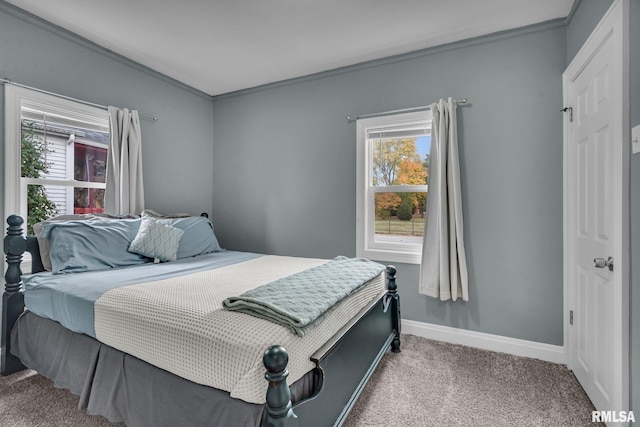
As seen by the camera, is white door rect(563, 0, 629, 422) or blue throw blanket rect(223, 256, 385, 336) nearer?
blue throw blanket rect(223, 256, 385, 336)

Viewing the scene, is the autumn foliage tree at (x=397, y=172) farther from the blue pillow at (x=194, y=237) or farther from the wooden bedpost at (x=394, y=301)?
the blue pillow at (x=194, y=237)

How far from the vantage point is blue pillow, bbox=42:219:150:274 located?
83.8 inches

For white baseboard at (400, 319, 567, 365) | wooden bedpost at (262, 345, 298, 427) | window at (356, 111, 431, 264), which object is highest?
window at (356, 111, 431, 264)

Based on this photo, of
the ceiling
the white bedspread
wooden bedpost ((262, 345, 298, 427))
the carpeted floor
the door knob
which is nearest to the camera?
wooden bedpost ((262, 345, 298, 427))

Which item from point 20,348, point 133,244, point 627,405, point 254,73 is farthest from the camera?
point 254,73

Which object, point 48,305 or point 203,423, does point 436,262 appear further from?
point 48,305

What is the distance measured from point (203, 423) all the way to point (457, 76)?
301 centimetres

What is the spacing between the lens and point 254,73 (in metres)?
3.39

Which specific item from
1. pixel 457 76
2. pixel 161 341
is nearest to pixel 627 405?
pixel 161 341

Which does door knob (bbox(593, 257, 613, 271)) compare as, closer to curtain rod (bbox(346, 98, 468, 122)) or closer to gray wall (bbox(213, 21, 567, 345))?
gray wall (bbox(213, 21, 567, 345))

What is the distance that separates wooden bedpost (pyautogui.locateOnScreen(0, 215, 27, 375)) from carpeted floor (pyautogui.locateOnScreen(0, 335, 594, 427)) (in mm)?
140

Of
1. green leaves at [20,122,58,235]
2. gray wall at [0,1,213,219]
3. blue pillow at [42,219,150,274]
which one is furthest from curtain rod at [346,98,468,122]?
green leaves at [20,122,58,235]

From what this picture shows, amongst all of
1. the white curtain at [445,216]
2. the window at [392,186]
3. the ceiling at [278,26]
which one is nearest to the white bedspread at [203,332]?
the white curtain at [445,216]

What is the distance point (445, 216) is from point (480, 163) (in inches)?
21.4
